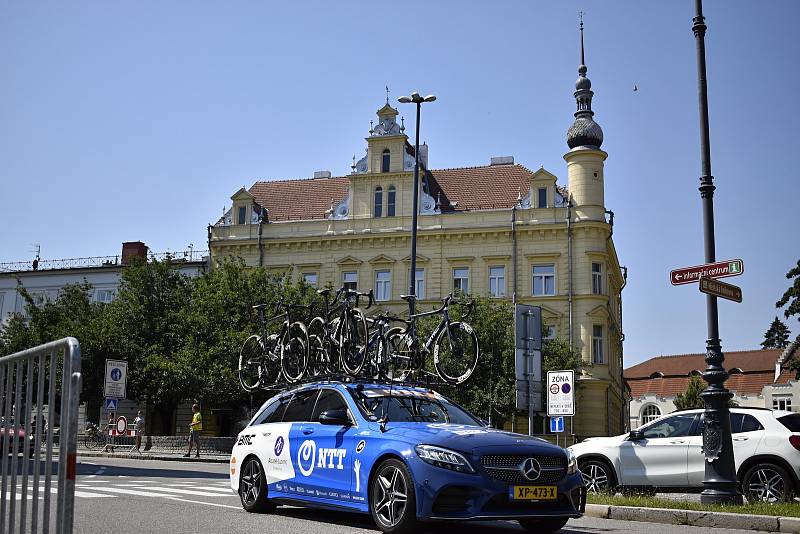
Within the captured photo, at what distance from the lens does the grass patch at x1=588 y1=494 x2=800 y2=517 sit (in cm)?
1073

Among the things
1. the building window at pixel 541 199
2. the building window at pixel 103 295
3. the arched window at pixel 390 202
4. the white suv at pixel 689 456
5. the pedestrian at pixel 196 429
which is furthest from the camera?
the building window at pixel 103 295

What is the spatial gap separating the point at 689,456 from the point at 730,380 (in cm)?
10320

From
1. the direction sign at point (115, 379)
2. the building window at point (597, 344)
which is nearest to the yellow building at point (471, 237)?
the building window at point (597, 344)

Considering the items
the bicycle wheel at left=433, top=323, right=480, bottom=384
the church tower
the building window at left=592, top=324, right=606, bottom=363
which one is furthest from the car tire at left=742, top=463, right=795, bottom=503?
the church tower

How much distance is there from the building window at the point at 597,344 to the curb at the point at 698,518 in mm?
36983

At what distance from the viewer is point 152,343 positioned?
46.7 m

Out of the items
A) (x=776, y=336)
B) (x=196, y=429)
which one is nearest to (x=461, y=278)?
(x=196, y=429)

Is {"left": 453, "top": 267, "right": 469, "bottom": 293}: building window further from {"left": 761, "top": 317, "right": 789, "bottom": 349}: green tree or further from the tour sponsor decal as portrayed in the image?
{"left": 761, "top": 317, "right": 789, "bottom": 349}: green tree

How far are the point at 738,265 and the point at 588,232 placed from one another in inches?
1434

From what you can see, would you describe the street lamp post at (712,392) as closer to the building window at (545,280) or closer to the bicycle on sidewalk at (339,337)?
the bicycle on sidewalk at (339,337)

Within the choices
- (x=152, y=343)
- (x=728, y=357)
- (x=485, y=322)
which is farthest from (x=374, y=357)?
(x=728, y=357)

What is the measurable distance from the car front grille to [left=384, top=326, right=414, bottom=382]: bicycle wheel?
16.6 ft

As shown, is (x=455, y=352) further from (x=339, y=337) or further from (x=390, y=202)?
(x=390, y=202)

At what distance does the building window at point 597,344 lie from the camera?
4809cm
